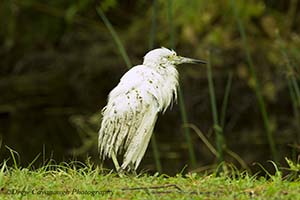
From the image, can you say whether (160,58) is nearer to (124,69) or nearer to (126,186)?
(126,186)

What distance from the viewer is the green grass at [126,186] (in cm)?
520

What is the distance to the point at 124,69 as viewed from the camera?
17.3 meters

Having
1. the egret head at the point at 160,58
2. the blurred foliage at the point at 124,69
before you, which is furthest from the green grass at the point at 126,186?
the blurred foliage at the point at 124,69

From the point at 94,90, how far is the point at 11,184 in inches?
493

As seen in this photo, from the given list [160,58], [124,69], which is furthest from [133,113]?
[124,69]

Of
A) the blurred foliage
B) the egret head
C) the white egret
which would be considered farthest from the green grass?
the blurred foliage

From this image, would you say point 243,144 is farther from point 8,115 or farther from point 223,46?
point 8,115

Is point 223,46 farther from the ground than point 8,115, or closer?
farther from the ground

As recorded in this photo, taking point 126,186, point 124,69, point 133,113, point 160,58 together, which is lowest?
point 124,69

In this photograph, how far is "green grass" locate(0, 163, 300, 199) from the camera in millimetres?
5199

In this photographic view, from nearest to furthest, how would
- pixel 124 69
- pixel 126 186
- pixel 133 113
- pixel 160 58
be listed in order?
pixel 126 186, pixel 133 113, pixel 160 58, pixel 124 69

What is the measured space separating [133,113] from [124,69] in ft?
37.5

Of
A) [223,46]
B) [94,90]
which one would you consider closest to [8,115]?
[94,90]

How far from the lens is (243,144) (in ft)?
45.8
